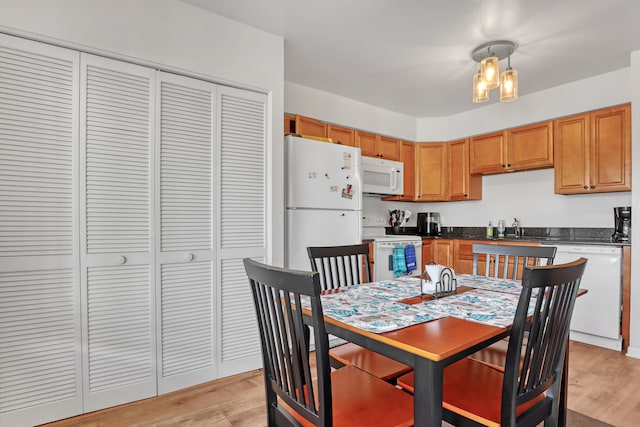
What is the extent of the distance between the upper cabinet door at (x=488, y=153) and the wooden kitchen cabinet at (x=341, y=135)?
1574 mm

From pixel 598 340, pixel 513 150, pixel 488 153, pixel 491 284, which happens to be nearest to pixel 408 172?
pixel 488 153

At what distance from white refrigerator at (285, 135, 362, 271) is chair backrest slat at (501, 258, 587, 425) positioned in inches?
72.2

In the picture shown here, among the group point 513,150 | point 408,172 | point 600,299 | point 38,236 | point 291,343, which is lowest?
point 600,299

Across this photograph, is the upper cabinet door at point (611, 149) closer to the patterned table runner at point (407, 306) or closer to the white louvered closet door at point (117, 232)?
the patterned table runner at point (407, 306)

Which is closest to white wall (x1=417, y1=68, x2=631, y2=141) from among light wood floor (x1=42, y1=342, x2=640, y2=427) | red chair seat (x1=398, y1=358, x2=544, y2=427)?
light wood floor (x1=42, y1=342, x2=640, y2=427)

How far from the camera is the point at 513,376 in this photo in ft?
3.28

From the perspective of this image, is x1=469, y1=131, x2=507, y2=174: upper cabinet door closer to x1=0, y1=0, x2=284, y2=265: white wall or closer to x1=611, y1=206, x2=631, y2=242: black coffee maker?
x1=611, y1=206, x2=631, y2=242: black coffee maker

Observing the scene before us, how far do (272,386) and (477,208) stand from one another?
405cm

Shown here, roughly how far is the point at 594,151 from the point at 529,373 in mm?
3057

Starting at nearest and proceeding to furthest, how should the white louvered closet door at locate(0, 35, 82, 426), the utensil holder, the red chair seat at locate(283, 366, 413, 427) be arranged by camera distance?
1. the red chair seat at locate(283, 366, 413, 427)
2. the utensil holder
3. the white louvered closet door at locate(0, 35, 82, 426)

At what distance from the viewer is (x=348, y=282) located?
6.70 ft

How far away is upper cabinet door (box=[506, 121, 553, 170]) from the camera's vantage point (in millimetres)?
3543

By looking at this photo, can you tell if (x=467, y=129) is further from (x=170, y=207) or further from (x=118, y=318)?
(x=118, y=318)

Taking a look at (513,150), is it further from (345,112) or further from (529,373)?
(529,373)
